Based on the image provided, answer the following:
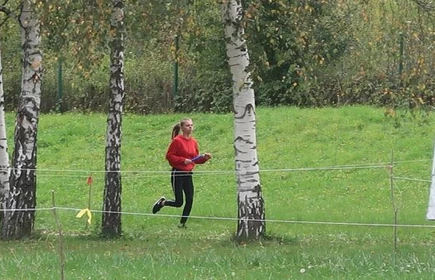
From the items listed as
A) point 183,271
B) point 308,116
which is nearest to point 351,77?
point 308,116

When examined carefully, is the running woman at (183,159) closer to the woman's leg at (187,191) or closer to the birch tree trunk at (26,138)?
the woman's leg at (187,191)

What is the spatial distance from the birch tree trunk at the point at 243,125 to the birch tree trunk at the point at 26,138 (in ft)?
8.17

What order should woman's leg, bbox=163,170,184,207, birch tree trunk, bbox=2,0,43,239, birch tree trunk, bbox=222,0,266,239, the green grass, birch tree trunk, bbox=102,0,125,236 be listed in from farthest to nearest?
1. woman's leg, bbox=163,170,184,207
2. birch tree trunk, bbox=102,0,125,236
3. birch tree trunk, bbox=2,0,43,239
4. birch tree trunk, bbox=222,0,266,239
5. the green grass

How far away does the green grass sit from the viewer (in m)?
9.38

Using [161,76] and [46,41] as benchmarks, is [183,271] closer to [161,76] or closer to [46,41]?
[46,41]

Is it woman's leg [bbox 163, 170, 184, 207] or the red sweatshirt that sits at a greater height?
the red sweatshirt

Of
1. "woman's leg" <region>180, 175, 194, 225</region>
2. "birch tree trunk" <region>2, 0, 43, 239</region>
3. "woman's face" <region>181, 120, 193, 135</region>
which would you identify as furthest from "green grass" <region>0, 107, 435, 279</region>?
"woman's face" <region>181, 120, 193, 135</region>

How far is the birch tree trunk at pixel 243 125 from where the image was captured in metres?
11.4

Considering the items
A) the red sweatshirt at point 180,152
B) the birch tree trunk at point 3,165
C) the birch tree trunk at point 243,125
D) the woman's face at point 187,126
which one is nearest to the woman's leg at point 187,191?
the red sweatshirt at point 180,152

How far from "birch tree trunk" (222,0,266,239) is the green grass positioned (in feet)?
1.35

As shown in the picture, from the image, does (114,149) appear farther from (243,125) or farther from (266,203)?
(266,203)

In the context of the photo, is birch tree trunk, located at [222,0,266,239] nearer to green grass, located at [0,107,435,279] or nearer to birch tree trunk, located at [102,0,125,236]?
green grass, located at [0,107,435,279]

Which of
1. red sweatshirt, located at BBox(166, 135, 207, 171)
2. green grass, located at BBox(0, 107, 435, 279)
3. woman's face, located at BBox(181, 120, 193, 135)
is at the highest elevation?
woman's face, located at BBox(181, 120, 193, 135)

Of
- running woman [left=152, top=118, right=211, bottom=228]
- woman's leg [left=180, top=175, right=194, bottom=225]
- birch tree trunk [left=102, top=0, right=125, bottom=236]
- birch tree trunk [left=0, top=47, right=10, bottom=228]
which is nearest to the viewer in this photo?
birch tree trunk [left=102, top=0, right=125, bottom=236]
